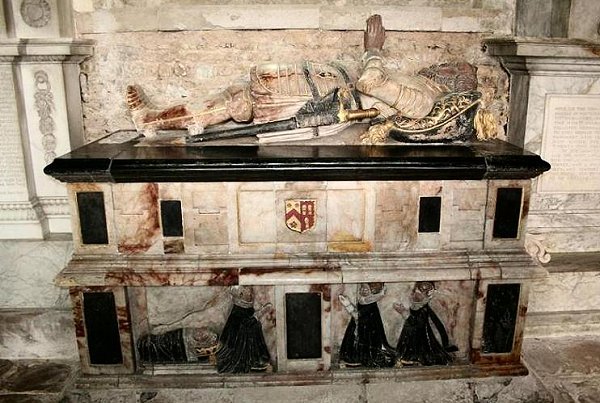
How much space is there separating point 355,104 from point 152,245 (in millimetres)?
1265

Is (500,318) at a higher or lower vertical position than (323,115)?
lower

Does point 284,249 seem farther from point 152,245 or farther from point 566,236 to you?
point 566,236

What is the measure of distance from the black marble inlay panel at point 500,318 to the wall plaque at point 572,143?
88cm

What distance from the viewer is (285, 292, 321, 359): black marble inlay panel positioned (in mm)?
2570

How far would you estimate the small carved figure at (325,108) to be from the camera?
106 inches

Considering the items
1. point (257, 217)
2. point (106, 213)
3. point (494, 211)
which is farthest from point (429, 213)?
point (106, 213)

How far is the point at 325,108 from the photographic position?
2.70m

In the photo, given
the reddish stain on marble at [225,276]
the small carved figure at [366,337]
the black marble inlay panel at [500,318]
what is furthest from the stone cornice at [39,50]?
the black marble inlay panel at [500,318]

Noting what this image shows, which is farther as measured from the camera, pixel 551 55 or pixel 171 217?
pixel 551 55

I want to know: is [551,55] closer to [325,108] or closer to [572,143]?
[572,143]

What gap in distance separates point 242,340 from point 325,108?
1.25m

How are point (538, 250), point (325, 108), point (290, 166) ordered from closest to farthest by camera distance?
point (290, 166), point (325, 108), point (538, 250)

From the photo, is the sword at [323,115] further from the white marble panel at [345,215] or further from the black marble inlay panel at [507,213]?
the black marble inlay panel at [507,213]

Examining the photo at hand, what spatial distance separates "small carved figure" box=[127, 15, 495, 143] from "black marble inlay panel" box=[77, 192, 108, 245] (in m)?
0.56
